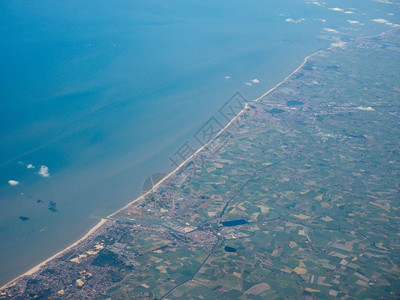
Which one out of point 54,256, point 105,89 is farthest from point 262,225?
point 105,89

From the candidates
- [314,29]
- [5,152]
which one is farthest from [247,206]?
[314,29]

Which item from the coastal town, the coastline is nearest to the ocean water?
the coastline

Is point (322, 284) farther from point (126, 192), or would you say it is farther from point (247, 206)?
point (126, 192)

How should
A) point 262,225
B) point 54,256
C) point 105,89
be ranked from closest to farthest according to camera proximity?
1. point 54,256
2. point 262,225
3. point 105,89

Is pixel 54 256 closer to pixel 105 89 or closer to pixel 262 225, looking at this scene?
pixel 262 225

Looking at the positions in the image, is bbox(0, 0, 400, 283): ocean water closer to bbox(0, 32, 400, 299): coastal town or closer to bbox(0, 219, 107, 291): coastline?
bbox(0, 219, 107, 291): coastline

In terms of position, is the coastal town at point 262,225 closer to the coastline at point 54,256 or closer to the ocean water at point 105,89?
the coastline at point 54,256
